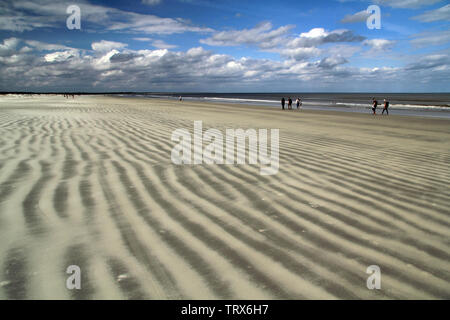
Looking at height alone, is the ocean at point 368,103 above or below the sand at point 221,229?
above

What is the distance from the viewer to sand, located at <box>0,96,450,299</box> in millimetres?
Result: 1832

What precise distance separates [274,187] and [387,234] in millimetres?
1497

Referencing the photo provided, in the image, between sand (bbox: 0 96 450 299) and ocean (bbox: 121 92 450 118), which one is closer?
sand (bbox: 0 96 450 299)

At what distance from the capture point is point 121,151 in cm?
570

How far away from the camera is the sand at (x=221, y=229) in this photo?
1832mm

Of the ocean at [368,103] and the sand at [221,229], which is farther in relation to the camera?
the ocean at [368,103]

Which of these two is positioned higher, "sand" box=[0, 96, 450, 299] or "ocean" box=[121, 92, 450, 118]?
"ocean" box=[121, 92, 450, 118]

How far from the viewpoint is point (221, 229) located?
2.57 meters

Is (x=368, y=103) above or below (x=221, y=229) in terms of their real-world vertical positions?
above

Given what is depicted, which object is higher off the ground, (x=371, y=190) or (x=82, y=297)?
(x=371, y=190)

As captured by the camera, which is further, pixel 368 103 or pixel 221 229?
pixel 368 103
